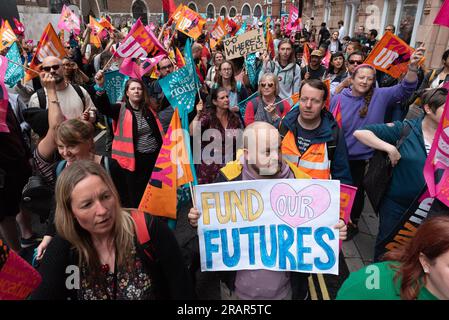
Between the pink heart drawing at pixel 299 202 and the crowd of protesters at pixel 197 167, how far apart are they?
125 millimetres

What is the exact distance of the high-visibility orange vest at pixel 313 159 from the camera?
2633 millimetres

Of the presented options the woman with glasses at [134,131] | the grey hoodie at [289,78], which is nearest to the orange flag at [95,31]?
the grey hoodie at [289,78]

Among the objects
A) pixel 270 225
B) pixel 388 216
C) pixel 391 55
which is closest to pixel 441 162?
pixel 388 216

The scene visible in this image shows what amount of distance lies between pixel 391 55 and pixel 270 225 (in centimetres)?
343

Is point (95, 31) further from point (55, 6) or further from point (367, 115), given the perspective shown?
point (55, 6)

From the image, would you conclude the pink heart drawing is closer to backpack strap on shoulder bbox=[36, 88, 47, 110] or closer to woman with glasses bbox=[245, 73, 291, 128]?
woman with glasses bbox=[245, 73, 291, 128]

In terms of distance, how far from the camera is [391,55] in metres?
4.13

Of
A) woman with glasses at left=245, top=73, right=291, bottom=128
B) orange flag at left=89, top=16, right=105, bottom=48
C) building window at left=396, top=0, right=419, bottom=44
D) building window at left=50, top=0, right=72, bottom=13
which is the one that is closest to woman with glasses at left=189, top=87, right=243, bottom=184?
woman with glasses at left=245, top=73, right=291, bottom=128

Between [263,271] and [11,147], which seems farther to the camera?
[11,147]

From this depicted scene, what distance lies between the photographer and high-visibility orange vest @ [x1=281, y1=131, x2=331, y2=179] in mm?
2633

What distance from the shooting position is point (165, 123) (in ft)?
14.9
